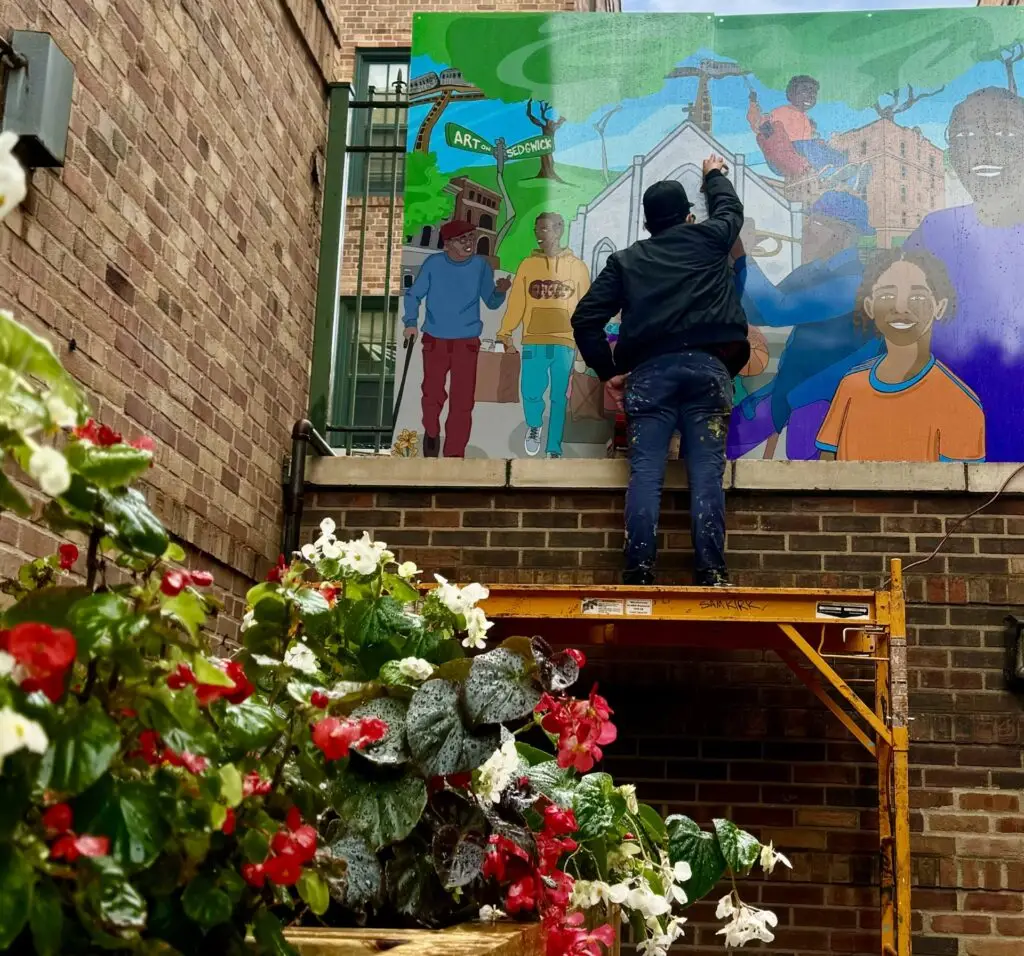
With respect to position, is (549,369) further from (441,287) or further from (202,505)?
(202,505)

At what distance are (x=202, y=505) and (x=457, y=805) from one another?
3.68 metres

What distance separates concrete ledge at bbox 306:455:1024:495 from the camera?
688cm

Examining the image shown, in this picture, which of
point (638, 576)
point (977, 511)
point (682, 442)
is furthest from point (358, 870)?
point (977, 511)

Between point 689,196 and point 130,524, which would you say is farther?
point 689,196

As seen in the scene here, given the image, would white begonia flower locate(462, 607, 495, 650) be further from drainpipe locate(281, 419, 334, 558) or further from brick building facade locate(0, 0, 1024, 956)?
drainpipe locate(281, 419, 334, 558)

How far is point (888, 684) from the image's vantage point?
5.99m

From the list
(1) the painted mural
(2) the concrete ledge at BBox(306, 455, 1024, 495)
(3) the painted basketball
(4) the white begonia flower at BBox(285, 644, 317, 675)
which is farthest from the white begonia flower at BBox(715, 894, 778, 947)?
(3) the painted basketball

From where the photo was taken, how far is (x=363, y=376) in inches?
307

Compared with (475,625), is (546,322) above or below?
above

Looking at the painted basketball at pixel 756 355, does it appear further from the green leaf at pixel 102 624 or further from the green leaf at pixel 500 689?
the green leaf at pixel 102 624

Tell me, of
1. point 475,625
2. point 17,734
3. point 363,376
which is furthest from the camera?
point 363,376

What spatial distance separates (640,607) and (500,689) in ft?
12.6

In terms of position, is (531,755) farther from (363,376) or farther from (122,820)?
(363,376)

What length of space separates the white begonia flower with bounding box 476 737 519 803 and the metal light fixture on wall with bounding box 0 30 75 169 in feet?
8.91
